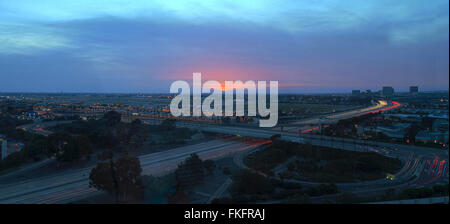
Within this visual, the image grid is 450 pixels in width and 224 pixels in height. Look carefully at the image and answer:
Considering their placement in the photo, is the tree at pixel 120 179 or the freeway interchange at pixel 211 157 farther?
the freeway interchange at pixel 211 157

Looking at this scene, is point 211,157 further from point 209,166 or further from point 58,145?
point 58,145

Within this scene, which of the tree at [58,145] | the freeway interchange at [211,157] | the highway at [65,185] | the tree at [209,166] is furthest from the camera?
the tree at [58,145]

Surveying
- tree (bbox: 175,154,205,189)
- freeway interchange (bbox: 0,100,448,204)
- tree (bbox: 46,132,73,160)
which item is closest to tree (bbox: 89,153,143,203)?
freeway interchange (bbox: 0,100,448,204)

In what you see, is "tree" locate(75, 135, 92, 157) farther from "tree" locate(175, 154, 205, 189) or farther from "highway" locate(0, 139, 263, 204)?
"tree" locate(175, 154, 205, 189)

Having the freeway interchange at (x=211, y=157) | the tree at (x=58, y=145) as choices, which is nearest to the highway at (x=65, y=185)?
the freeway interchange at (x=211, y=157)

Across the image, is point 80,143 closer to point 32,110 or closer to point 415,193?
point 32,110

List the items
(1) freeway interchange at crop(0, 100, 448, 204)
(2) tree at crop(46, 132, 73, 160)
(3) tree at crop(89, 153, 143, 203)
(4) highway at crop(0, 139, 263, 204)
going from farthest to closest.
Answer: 1. (2) tree at crop(46, 132, 73, 160)
2. (1) freeway interchange at crop(0, 100, 448, 204)
3. (4) highway at crop(0, 139, 263, 204)
4. (3) tree at crop(89, 153, 143, 203)

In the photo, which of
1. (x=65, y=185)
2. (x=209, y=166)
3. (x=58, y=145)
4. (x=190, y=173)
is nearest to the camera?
(x=65, y=185)

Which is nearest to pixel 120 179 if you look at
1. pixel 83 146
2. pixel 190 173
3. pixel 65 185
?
pixel 190 173

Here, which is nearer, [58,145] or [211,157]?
[58,145]

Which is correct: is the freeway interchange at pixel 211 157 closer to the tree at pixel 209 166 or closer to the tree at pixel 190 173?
the tree at pixel 190 173
